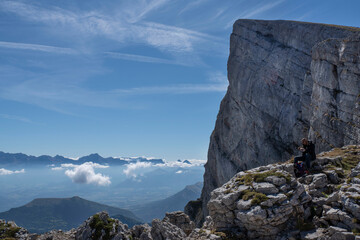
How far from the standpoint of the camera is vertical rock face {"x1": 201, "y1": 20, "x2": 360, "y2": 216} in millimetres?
47656

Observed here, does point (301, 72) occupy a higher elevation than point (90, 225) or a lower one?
higher

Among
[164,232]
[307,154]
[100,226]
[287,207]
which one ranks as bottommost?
[164,232]

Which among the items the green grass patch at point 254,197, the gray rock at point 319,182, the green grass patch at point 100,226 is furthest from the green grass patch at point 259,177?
the green grass patch at point 100,226

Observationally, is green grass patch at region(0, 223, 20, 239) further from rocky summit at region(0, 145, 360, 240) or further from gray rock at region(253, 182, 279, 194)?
gray rock at region(253, 182, 279, 194)

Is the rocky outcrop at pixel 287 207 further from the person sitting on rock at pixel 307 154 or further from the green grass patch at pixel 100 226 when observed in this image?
the green grass patch at pixel 100 226

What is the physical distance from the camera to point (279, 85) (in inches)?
3059

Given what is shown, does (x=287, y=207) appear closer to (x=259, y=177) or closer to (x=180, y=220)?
(x=259, y=177)

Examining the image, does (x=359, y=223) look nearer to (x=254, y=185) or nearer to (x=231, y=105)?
(x=254, y=185)

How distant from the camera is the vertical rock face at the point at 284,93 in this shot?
1876 inches

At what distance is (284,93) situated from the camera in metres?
75.5

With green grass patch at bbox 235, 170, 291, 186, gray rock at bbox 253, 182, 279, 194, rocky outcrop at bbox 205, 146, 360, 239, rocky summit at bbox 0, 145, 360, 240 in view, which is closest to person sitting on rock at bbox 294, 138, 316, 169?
rocky summit at bbox 0, 145, 360, 240

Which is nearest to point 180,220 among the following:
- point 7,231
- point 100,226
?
Result: point 100,226

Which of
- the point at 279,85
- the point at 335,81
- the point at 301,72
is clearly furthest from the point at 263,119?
the point at 335,81

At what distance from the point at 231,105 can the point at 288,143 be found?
116 ft
